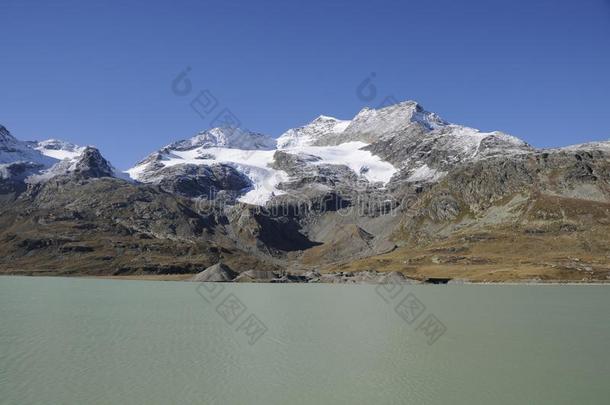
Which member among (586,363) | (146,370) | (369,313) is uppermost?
(146,370)

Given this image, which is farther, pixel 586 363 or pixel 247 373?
pixel 586 363

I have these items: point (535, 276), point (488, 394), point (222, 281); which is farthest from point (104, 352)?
point (535, 276)

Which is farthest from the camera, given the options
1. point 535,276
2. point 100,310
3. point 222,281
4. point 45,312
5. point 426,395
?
point 222,281

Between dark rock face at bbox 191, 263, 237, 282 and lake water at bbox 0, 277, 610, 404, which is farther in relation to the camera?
dark rock face at bbox 191, 263, 237, 282

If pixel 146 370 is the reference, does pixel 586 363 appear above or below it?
below

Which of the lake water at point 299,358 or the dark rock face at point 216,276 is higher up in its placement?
the dark rock face at point 216,276

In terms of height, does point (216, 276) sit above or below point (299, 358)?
above

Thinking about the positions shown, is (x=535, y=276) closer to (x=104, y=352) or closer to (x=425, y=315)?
(x=425, y=315)

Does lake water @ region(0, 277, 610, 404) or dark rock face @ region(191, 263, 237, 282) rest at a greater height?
dark rock face @ region(191, 263, 237, 282)
